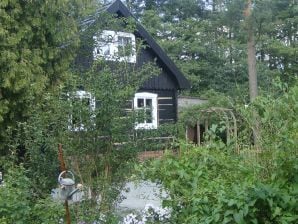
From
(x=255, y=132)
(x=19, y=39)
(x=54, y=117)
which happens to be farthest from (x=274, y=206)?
(x=19, y=39)

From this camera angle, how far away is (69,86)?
5246 mm

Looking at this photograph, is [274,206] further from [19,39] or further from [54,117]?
[19,39]

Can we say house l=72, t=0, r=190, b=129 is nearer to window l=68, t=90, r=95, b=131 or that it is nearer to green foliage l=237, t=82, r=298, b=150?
window l=68, t=90, r=95, b=131

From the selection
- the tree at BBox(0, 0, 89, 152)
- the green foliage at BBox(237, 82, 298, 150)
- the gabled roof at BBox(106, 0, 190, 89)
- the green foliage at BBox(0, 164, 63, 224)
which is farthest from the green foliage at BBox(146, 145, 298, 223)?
the gabled roof at BBox(106, 0, 190, 89)

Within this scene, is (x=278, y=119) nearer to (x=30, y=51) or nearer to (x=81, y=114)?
(x=81, y=114)

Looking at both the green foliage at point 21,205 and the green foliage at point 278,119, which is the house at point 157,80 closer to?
the green foliage at point 21,205

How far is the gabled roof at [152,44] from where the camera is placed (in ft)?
47.5

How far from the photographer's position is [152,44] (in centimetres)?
1664

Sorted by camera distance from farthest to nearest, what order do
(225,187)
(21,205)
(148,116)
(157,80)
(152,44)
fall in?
(157,80), (152,44), (148,116), (21,205), (225,187)

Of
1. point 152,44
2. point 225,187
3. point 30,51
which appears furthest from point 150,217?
point 152,44

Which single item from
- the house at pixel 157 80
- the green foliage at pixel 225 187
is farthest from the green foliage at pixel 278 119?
the house at pixel 157 80

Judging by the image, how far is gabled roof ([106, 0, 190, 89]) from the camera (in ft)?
47.5

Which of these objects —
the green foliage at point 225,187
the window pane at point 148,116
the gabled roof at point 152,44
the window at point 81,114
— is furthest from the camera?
the gabled roof at point 152,44

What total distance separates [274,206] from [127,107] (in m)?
2.54
